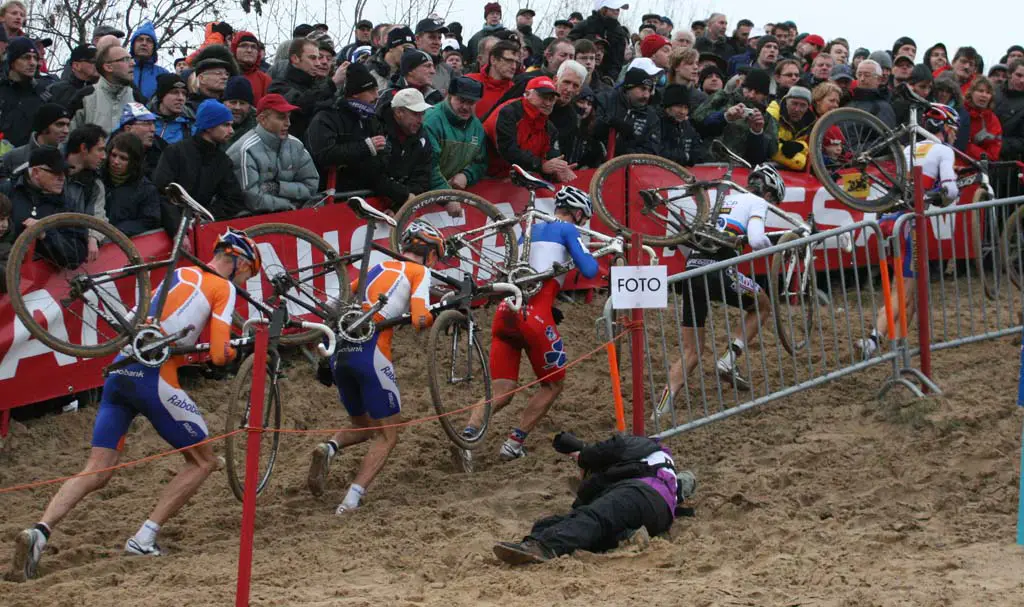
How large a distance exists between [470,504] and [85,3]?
37.6 feet

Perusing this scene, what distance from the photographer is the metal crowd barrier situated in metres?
10.0

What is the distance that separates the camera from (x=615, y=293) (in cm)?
900

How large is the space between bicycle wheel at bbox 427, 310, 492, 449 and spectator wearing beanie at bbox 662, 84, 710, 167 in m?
4.05

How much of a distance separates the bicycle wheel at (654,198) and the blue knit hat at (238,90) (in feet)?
9.92

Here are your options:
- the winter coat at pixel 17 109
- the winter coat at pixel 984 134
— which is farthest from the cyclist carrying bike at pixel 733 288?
the winter coat at pixel 17 109

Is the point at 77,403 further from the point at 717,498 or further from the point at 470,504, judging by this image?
the point at 717,498

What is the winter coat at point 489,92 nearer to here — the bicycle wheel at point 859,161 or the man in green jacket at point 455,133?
the man in green jacket at point 455,133

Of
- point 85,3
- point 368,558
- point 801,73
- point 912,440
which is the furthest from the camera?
point 85,3

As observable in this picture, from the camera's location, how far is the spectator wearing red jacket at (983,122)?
49.6 feet

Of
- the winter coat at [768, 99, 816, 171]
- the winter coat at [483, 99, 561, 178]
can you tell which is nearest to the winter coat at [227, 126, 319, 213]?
the winter coat at [483, 99, 561, 178]

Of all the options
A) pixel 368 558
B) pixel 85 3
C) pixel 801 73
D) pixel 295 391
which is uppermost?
pixel 85 3

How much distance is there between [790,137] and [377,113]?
4.71 meters

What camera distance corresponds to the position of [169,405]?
27.8 feet

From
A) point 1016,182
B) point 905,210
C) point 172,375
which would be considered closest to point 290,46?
point 172,375
